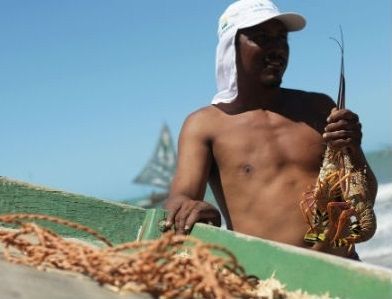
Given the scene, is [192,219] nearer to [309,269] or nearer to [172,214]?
[172,214]

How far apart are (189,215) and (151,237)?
34 cm

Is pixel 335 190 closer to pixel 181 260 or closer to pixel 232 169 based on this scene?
pixel 232 169

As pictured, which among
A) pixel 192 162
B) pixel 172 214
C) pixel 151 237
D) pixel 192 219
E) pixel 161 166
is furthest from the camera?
pixel 161 166

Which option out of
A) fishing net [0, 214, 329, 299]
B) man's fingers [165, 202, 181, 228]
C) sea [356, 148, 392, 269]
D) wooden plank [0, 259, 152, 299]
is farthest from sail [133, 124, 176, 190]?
wooden plank [0, 259, 152, 299]

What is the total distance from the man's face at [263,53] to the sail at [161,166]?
4354 cm

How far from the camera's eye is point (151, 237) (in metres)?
2.91

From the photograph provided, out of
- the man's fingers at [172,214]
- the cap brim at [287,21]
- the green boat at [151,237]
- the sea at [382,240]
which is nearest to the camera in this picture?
the green boat at [151,237]

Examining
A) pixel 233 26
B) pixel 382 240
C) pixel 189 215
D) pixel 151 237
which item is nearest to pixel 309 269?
pixel 189 215

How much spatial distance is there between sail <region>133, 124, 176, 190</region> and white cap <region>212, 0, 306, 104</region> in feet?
143

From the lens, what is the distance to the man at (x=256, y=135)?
121 inches

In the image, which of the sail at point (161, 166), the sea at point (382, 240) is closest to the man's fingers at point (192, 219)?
the sea at point (382, 240)

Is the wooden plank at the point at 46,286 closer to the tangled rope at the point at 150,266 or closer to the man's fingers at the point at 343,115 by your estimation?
the tangled rope at the point at 150,266

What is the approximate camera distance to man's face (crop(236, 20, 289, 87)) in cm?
318

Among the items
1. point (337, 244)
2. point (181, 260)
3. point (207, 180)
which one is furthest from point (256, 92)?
point (181, 260)
